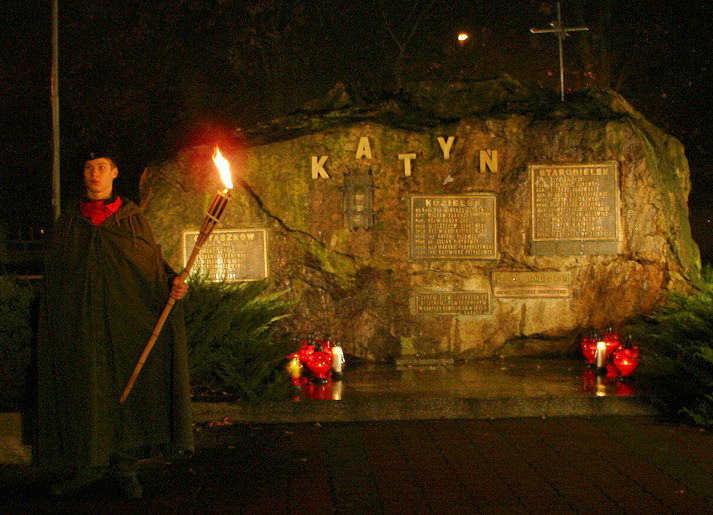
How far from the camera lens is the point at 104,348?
441cm

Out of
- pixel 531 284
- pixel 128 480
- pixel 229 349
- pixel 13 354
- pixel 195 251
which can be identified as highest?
pixel 195 251

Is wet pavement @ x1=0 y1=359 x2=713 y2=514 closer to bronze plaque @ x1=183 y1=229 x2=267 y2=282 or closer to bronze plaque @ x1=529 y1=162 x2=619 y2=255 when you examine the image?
bronze plaque @ x1=529 y1=162 x2=619 y2=255

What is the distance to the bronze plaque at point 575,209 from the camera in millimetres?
8617

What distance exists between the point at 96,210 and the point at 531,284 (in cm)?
567

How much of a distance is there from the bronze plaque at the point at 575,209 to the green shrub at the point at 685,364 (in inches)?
60.4

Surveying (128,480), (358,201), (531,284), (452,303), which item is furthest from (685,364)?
(128,480)

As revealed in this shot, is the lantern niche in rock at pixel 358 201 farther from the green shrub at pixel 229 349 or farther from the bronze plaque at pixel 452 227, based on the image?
the green shrub at pixel 229 349

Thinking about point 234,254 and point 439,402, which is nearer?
point 439,402

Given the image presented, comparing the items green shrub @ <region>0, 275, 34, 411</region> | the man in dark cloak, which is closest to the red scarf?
the man in dark cloak

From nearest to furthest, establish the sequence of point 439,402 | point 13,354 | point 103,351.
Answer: point 103,351 < point 13,354 < point 439,402

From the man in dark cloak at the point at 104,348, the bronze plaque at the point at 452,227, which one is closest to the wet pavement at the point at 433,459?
the man in dark cloak at the point at 104,348

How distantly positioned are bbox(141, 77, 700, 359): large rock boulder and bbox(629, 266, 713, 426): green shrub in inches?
59.4

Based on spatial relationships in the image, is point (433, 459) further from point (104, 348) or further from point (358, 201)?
point (358, 201)

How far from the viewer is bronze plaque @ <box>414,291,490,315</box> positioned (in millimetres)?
8680
